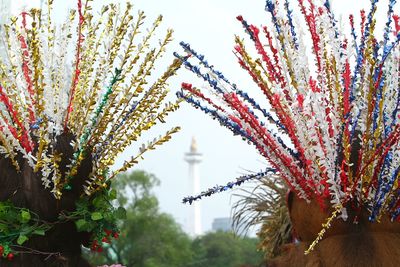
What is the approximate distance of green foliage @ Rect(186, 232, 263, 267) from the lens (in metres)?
33.4

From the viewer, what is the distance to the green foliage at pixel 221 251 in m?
33.4

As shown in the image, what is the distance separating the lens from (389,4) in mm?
2023

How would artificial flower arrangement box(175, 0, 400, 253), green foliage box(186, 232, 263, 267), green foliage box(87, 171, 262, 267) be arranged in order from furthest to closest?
green foliage box(186, 232, 263, 267), green foliage box(87, 171, 262, 267), artificial flower arrangement box(175, 0, 400, 253)

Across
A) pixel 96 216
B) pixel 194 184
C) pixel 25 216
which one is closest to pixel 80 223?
pixel 96 216

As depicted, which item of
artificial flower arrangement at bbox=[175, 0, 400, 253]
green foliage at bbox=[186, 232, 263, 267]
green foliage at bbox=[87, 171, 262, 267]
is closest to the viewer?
artificial flower arrangement at bbox=[175, 0, 400, 253]

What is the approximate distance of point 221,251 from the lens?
112ft

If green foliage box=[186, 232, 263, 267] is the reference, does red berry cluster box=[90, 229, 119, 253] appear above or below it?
below

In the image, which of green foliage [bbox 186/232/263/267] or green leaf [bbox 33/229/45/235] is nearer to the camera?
green leaf [bbox 33/229/45/235]

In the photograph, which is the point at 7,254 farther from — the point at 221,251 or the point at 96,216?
the point at 221,251

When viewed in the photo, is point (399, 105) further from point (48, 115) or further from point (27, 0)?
point (27, 0)

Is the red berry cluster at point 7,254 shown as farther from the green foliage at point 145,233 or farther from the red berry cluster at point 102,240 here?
the green foliage at point 145,233

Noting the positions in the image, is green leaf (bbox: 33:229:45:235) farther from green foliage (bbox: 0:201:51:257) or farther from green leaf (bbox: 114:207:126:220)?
green leaf (bbox: 114:207:126:220)

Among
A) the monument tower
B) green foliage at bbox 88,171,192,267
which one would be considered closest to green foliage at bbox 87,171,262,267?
green foliage at bbox 88,171,192,267

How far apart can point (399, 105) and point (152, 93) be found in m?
0.84
